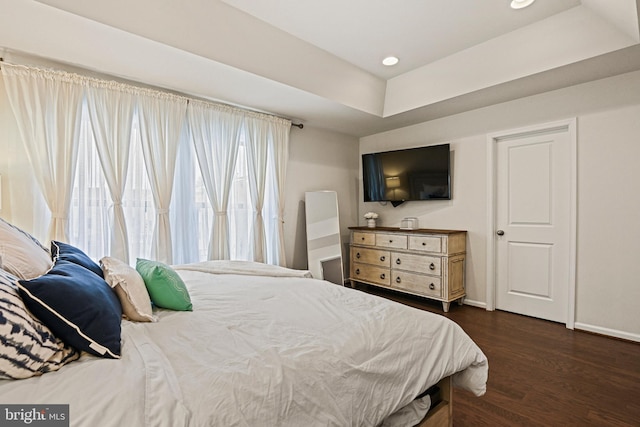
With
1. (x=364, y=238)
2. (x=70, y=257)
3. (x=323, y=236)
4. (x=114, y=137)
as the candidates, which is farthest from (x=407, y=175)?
(x=70, y=257)

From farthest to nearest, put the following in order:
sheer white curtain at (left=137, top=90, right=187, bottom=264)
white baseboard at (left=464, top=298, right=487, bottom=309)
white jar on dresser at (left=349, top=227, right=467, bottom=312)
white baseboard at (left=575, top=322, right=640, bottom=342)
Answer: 1. white baseboard at (left=464, top=298, right=487, bottom=309)
2. white jar on dresser at (left=349, top=227, right=467, bottom=312)
3. sheer white curtain at (left=137, top=90, right=187, bottom=264)
4. white baseboard at (left=575, top=322, right=640, bottom=342)

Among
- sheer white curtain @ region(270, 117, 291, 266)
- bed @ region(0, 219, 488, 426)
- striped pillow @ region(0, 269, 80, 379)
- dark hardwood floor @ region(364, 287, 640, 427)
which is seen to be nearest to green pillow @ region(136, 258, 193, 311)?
bed @ region(0, 219, 488, 426)

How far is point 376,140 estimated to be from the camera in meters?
4.77

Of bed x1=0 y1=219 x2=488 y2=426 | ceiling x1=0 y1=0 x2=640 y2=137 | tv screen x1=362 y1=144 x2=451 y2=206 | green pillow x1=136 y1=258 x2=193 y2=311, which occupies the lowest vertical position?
bed x1=0 y1=219 x2=488 y2=426

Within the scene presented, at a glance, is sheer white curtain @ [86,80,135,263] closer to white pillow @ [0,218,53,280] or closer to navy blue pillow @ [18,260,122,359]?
white pillow @ [0,218,53,280]

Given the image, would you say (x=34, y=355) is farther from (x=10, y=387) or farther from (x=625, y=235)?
(x=625, y=235)

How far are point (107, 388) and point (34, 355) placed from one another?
24cm

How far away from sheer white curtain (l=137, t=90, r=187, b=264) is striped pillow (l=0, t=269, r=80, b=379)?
2.03 meters

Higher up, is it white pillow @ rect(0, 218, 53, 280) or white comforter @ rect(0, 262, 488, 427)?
white pillow @ rect(0, 218, 53, 280)

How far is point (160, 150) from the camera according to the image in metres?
2.89

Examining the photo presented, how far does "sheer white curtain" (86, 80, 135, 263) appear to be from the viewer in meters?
2.56

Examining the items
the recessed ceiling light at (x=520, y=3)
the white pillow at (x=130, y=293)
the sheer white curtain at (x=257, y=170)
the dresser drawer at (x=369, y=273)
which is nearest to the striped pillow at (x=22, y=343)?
the white pillow at (x=130, y=293)

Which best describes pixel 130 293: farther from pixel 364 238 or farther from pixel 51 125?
pixel 364 238

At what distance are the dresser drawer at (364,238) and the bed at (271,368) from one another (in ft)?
8.13
